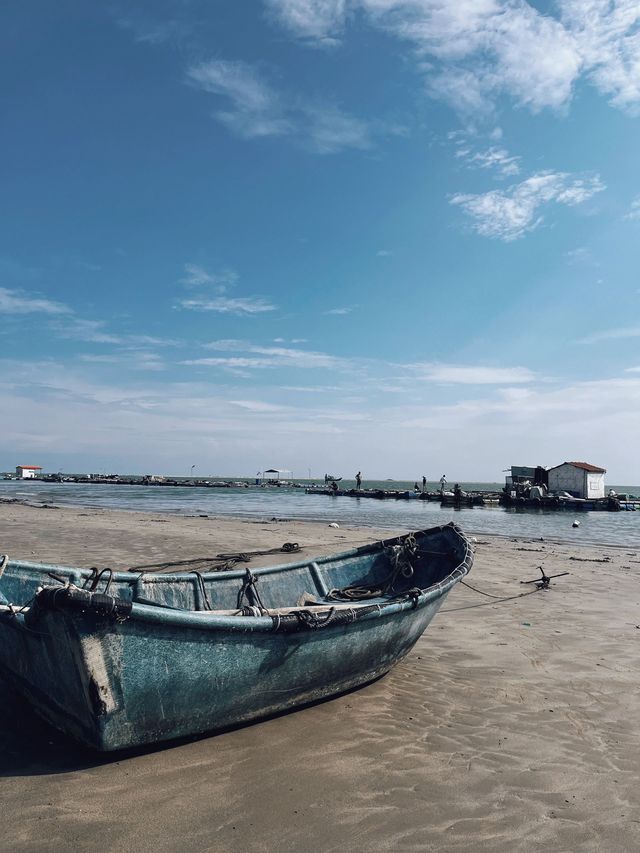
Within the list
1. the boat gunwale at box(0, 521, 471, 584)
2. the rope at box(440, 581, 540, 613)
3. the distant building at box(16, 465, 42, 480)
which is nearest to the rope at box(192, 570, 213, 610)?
the boat gunwale at box(0, 521, 471, 584)

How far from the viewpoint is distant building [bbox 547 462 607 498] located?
163 ft

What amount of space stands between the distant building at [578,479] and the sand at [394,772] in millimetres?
46100

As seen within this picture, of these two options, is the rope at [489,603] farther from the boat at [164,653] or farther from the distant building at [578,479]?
the distant building at [578,479]

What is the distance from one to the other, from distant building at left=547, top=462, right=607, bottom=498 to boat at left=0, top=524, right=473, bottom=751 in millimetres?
47975

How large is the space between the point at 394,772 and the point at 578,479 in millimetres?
50904

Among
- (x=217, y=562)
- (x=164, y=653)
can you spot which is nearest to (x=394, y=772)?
(x=164, y=653)

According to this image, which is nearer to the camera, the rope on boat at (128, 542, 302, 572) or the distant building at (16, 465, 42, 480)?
the rope on boat at (128, 542, 302, 572)

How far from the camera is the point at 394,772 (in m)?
4.45

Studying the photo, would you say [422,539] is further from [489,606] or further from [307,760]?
[307,760]

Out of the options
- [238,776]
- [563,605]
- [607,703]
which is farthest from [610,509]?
[238,776]

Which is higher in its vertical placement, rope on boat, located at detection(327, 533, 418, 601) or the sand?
rope on boat, located at detection(327, 533, 418, 601)

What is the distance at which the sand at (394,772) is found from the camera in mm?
3643

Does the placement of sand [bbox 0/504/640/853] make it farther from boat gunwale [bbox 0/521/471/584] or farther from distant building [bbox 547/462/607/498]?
distant building [bbox 547/462/607/498]

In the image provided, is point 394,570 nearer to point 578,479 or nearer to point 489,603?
point 489,603
